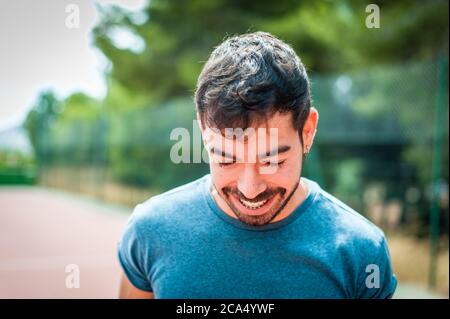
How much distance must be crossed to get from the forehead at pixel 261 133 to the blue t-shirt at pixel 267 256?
0.22 metres

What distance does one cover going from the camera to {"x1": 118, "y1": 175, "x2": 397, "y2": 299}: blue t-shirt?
1.51 metres

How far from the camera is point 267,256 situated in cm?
153

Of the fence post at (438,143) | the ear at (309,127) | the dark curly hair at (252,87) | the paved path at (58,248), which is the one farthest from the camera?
the fence post at (438,143)

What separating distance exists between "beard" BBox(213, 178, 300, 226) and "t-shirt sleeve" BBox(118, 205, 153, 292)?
0.29 m

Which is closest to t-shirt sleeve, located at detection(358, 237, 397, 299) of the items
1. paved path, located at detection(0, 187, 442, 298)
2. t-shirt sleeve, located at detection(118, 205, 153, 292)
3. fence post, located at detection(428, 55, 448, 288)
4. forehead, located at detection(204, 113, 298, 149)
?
forehead, located at detection(204, 113, 298, 149)

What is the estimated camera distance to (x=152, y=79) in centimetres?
1266

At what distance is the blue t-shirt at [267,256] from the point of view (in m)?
1.51

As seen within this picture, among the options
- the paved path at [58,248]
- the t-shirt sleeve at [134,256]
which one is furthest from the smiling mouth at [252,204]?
the paved path at [58,248]

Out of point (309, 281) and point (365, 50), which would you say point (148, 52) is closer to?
point (365, 50)

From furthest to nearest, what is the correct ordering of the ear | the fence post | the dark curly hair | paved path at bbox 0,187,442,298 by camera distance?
the fence post, paved path at bbox 0,187,442,298, the ear, the dark curly hair

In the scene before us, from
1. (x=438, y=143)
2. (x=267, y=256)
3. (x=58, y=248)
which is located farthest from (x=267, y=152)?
(x=58, y=248)

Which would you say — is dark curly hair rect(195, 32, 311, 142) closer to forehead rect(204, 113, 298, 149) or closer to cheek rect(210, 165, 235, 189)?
forehead rect(204, 113, 298, 149)

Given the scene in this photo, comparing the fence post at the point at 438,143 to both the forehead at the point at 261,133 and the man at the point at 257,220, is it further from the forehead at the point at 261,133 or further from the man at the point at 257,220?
the forehead at the point at 261,133

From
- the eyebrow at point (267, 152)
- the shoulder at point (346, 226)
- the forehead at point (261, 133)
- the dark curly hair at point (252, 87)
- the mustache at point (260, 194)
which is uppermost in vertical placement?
the dark curly hair at point (252, 87)
